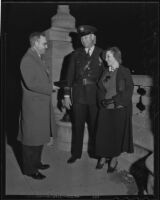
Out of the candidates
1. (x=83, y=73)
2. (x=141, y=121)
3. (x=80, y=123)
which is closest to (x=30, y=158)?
(x=80, y=123)

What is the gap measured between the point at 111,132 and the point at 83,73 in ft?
3.28

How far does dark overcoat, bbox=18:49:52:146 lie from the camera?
378cm

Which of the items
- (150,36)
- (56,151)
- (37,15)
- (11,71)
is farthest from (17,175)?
(150,36)

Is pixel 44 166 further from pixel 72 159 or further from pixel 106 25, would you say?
pixel 106 25

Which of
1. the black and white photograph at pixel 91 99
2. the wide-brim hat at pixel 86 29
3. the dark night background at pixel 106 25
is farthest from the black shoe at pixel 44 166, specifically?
the wide-brim hat at pixel 86 29

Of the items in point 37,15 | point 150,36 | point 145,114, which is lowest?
point 145,114

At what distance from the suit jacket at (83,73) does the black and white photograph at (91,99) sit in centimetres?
2

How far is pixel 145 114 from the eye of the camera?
4102 mm

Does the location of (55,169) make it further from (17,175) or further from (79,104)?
(79,104)

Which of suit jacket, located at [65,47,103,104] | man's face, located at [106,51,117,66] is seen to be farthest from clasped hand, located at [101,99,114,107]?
man's face, located at [106,51,117,66]

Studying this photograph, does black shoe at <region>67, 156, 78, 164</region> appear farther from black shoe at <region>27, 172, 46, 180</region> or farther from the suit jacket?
the suit jacket

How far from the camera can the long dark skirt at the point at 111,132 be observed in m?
3.98

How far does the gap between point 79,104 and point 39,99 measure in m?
0.73

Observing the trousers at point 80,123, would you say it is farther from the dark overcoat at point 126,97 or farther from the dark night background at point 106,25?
the dark night background at point 106,25
